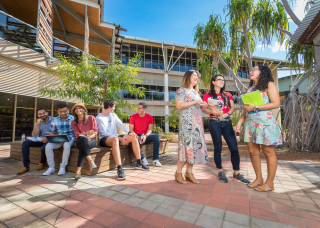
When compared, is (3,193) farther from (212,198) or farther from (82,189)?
(212,198)

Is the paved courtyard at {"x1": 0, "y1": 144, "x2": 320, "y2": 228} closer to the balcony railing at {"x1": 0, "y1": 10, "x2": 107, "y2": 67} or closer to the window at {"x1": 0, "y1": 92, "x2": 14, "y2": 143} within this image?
the balcony railing at {"x1": 0, "y1": 10, "x2": 107, "y2": 67}

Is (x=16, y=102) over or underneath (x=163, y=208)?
over

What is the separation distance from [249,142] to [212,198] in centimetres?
99

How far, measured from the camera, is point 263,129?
2.33 metres

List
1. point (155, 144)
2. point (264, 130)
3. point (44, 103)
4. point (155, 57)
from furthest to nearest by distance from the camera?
point (155, 57), point (44, 103), point (155, 144), point (264, 130)

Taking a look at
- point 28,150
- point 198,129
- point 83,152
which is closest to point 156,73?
point 28,150

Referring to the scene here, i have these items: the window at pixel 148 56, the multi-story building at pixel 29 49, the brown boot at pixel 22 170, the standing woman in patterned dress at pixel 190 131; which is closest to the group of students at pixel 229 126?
the standing woman in patterned dress at pixel 190 131

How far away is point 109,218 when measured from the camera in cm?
170

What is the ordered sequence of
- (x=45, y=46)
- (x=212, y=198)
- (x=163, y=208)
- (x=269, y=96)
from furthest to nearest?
(x=45, y=46) < (x=269, y=96) < (x=212, y=198) < (x=163, y=208)

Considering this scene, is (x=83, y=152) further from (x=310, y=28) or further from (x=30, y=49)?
(x=30, y=49)

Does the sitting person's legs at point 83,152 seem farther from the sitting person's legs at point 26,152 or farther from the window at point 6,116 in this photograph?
the window at point 6,116

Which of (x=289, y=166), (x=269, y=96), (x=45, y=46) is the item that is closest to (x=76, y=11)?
(x=45, y=46)

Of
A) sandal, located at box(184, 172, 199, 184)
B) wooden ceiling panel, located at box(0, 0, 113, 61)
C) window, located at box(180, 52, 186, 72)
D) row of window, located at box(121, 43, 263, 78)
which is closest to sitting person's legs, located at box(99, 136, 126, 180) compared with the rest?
sandal, located at box(184, 172, 199, 184)

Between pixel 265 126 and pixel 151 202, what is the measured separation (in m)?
1.82
